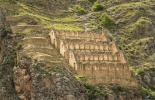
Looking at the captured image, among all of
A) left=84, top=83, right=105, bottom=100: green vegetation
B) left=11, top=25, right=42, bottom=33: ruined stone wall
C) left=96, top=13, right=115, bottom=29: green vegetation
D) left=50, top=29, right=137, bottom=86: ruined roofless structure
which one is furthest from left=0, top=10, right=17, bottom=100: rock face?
left=96, top=13, right=115, bottom=29: green vegetation

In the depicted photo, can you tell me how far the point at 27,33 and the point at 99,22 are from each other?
2555cm

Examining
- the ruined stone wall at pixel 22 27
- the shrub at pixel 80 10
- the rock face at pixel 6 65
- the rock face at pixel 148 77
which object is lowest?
the rock face at pixel 148 77

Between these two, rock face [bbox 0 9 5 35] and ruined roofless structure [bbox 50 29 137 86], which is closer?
ruined roofless structure [bbox 50 29 137 86]

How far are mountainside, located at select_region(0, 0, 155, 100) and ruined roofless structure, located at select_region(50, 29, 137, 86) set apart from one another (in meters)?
0.95

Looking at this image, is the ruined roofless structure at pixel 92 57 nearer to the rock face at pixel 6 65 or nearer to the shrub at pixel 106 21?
the rock face at pixel 6 65

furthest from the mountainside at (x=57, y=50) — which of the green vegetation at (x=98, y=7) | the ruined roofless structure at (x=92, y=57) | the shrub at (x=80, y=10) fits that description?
the ruined roofless structure at (x=92, y=57)

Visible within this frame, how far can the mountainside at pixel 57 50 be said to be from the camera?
74188mm

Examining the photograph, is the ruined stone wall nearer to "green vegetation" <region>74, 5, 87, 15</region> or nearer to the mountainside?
the mountainside

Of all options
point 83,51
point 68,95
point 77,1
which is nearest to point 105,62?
point 83,51

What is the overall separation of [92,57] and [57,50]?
196 inches

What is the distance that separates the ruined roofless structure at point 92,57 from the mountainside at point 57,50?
953mm

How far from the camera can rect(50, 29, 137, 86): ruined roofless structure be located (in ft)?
256

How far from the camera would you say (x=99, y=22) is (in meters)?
107

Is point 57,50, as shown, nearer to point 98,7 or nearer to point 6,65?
point 6,65
